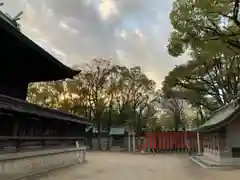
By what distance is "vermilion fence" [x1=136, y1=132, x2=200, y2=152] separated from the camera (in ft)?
105

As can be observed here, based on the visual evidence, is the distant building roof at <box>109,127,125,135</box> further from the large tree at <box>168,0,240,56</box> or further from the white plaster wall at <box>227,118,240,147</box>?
the large tree at <box>168,0,240,56</box>

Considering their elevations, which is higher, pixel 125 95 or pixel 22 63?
pixel 125 95

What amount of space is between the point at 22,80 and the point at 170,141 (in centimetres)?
2393

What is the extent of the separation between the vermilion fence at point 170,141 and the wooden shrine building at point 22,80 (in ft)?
64.1

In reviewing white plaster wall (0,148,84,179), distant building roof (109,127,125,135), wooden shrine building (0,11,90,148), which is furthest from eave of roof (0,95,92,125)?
distant building roof (109,127,125,135)

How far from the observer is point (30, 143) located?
37.9 ft

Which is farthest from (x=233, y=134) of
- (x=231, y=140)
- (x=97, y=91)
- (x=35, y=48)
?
(x=97, y=91)

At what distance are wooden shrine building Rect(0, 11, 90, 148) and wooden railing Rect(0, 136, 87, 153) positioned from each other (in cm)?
12

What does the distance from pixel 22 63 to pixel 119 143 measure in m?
29.4

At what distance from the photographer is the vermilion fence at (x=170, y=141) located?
32125 millimetres

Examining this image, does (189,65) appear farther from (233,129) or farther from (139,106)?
(139,106)

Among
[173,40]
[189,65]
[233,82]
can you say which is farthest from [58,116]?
[233,82]

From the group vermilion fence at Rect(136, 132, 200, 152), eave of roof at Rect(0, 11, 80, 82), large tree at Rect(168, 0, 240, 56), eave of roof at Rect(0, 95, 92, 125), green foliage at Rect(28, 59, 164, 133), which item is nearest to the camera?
eave of roof at Rect(0, 11, 80, 82)

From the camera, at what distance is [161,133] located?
3241 centimetres
